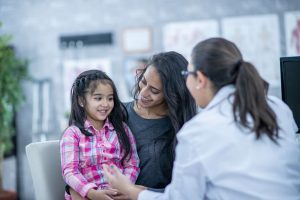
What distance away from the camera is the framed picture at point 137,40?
474 cm

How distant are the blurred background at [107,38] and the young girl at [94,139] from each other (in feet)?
9.20

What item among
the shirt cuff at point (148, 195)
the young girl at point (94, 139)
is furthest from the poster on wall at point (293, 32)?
the shirt cuff at point (148, 195)

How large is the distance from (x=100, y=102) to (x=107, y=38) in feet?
10.0

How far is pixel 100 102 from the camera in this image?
6.06ft

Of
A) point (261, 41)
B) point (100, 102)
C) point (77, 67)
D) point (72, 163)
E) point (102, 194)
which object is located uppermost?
point (261, 41)

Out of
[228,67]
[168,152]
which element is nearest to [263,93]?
[228,67]

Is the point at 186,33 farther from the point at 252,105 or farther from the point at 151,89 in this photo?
the point at 252,105

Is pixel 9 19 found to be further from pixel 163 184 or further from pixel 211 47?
pixel 211 47

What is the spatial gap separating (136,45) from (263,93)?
11.5 feet

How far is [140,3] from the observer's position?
475 centimetres

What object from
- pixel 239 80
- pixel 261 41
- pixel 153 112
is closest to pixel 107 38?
pixel 261 41

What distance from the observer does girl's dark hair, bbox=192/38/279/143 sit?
4.26ft

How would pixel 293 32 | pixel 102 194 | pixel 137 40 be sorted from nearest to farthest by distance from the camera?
pixel 102 194
pixel 293 32
pixel 137 40

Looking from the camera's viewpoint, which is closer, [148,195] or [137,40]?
[148,195]
